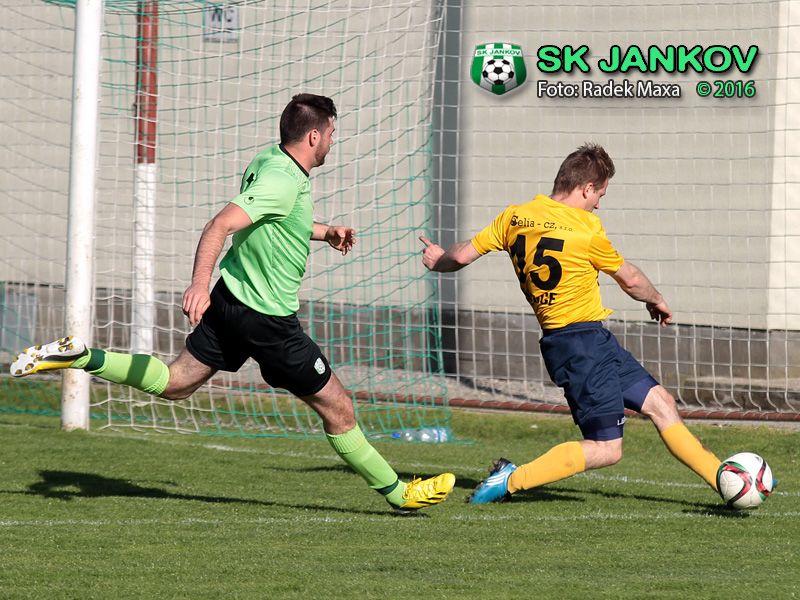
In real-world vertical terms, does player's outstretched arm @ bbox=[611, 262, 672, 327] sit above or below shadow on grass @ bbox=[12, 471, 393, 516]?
above

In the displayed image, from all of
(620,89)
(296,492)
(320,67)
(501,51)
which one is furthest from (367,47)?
(296,492)

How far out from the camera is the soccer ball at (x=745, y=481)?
22.3 feet

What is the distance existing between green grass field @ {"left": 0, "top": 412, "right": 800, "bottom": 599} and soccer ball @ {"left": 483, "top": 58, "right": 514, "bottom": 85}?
4.77 meters

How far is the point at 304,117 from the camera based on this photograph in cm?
648

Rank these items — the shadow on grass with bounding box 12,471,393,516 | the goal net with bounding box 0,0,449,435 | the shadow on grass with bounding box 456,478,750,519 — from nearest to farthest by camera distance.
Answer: the shadow on grass with bounding box 456,478,750,519, the shadow on grass with bounding box 12,471,393,516, the goal net with bounding box 0,0,449,435

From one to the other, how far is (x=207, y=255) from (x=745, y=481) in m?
2.80

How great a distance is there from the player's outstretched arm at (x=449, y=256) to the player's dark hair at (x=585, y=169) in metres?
0.56

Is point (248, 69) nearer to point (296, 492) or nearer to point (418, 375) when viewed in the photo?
point (418, 375)

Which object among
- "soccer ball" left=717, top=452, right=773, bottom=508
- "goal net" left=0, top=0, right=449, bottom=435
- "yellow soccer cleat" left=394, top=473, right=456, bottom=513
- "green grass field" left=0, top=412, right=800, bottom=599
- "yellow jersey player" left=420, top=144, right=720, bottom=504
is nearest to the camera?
"green grass field" left=0, top=412, right=800, bottom=599

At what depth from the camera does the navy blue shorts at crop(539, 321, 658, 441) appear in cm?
693

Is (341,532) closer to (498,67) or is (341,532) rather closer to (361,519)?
(361,519)

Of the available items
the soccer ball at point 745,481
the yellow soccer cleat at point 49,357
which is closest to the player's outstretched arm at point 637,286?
the soccer ball at point 745,481

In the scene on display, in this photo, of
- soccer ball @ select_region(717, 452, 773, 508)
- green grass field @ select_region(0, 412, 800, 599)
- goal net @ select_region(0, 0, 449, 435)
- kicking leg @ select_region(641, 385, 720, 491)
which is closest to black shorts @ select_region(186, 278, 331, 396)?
A: green grass field @ select_region(0, 412, 800, 599)

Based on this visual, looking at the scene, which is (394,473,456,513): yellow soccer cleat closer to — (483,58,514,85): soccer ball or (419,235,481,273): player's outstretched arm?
(419,235,481,273): player's outstretched arm
